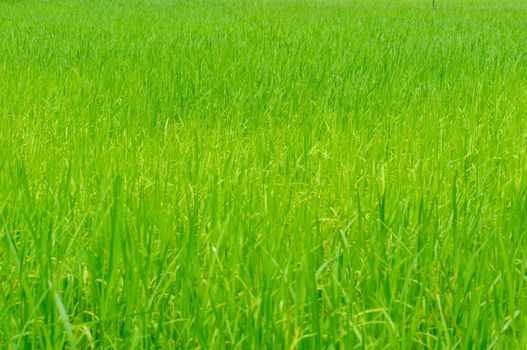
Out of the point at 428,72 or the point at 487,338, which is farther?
the point at 428,72

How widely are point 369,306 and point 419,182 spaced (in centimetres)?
86

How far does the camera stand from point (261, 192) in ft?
6.81

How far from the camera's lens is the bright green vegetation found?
1.27 meters

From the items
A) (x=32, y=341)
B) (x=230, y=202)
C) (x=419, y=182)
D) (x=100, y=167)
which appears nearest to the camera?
(x=32, y=341)

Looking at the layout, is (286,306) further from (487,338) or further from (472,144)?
(472,144)

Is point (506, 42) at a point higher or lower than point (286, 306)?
lower

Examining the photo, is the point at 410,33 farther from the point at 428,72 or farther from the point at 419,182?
the point at 419,182

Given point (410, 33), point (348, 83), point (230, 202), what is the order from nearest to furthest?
1. point (230, 202)
2. point (348, 83)
3. point (410, 33)

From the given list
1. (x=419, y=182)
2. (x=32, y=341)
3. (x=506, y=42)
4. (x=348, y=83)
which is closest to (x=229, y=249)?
(x=32, y=341)

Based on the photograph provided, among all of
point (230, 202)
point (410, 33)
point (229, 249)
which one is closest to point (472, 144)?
point (230, 202)

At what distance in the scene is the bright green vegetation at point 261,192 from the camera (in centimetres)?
127

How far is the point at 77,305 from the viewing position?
1407mm

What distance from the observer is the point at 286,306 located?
131 cm

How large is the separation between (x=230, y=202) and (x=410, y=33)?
6.02 meters
